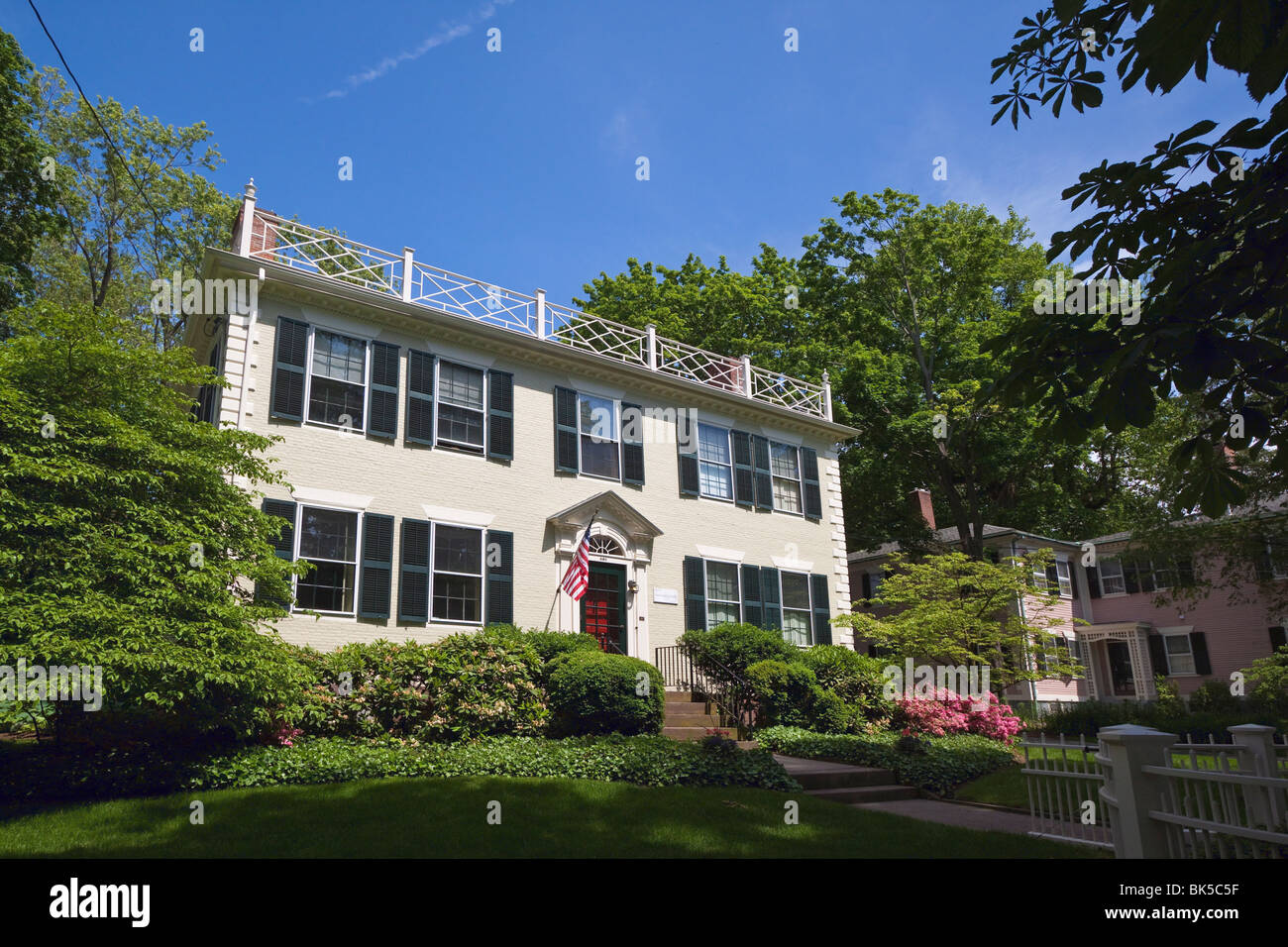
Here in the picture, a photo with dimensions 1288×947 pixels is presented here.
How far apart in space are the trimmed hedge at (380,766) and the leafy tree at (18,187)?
10.6m

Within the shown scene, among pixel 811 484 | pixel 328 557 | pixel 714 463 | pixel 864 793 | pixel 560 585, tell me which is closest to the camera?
pixel 864 793

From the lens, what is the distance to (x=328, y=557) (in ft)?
41.8

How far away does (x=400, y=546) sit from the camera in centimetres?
1348

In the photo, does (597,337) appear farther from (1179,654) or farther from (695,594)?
(1179,654)

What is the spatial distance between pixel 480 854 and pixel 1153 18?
20.1 ft

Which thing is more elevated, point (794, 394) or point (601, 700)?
point (794, 394)

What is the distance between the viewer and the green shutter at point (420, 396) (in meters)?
14.3

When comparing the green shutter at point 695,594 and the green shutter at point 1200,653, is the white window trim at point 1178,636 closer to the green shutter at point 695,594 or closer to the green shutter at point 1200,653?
the green shutter at point 1200,653

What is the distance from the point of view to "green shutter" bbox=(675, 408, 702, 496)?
17.9 meters

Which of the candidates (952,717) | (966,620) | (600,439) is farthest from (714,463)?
(952,717)

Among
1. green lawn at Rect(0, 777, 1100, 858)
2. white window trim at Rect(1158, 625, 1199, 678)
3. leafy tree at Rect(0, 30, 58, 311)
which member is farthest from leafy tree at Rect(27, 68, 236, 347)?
white window trim at Rect(1158, 625, 1199, 678)

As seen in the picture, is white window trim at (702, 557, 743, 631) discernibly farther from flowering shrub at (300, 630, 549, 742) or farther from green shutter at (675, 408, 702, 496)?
flowering shrub at (300, 630, 549, 742)

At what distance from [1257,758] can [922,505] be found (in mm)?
20745

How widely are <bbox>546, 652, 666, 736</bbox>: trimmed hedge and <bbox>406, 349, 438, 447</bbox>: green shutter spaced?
4828mm
